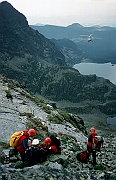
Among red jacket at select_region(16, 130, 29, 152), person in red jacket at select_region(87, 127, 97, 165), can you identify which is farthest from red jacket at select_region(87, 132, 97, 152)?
red jacket at select_region(16, 130, 29, 152)

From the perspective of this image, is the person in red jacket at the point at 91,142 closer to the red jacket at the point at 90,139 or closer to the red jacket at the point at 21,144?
the red jacket at the point at 90,139

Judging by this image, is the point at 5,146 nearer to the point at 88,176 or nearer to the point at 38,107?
the point at 88,176

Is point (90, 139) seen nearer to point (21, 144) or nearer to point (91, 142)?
point (91, 142)

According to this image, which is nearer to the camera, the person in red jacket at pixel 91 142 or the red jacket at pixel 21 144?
the red jacket at pixel 21 144

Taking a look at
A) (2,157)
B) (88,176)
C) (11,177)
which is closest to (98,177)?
(88,176)

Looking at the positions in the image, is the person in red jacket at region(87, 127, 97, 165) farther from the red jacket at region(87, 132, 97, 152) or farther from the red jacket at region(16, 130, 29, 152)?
the red jacket at region(16, 130, 29, 152)

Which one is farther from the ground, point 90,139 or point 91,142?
point 90,139

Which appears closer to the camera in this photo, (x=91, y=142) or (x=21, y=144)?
(x=21, y=144)

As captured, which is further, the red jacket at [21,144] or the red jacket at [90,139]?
the red jacket at [90,139]

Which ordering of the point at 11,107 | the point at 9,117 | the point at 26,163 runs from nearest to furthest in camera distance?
the point at 26,163
the point at 9,117
the point at 11,107

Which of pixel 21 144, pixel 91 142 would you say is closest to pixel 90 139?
pixel 91 142

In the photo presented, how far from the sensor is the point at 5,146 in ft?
63.4

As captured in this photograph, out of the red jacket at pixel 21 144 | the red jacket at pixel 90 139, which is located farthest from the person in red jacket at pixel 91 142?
the red jacket at pixel 21 144

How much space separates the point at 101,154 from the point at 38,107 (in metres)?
21.1
